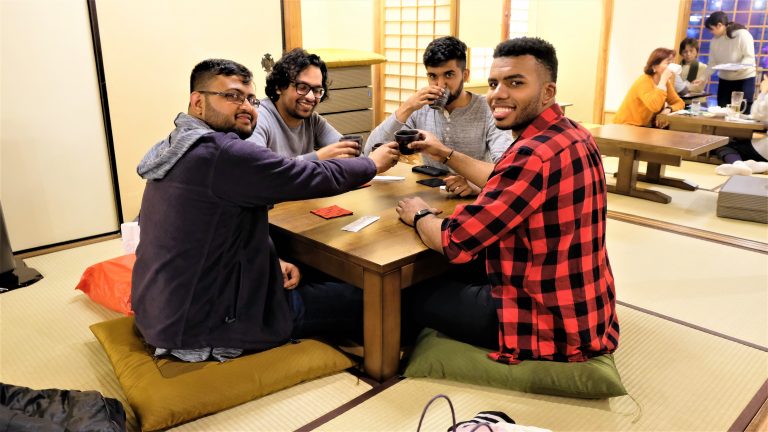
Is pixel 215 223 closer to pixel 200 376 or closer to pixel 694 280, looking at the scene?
pixel 200 376

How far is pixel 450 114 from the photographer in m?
2.89

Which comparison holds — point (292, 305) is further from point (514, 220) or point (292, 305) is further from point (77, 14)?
point (77, 14)

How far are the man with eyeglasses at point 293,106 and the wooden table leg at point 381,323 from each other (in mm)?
716

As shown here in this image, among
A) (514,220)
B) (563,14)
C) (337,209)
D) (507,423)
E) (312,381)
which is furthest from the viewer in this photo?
(563,14)

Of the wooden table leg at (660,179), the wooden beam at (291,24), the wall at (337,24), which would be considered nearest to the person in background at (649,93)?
the wooden table leg at (660,179)

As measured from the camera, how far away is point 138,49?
3.84m

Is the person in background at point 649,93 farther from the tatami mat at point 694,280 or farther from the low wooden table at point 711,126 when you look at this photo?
the tatami mat at point 694,280

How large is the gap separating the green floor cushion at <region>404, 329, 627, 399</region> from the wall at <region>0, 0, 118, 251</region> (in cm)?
269

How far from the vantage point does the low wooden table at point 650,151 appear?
4.48 m

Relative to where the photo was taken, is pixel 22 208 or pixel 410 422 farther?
pixel 22 208

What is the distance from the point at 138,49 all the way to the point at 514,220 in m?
3.08

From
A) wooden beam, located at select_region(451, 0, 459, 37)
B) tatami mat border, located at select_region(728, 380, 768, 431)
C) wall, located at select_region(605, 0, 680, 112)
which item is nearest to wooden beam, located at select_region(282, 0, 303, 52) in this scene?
wooden beam, located at select_region(451, 0, 459, 37)

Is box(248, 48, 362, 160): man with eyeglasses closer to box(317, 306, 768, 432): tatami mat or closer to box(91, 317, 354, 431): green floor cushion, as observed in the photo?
box(91, 317, 354, 431): green floor cushion

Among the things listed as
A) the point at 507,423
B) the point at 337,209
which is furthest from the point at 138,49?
the point at 507,423
